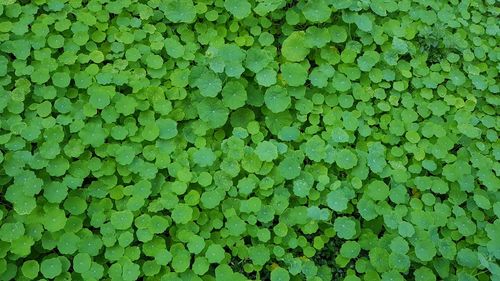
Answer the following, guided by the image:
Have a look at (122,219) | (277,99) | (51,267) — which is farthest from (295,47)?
(51,267)

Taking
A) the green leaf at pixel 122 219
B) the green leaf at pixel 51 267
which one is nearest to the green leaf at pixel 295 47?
the green leaf at pixel 122 219

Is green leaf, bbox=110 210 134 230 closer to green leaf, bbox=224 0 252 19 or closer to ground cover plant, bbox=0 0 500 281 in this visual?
ground cover plant, bbox=0 0 500 281

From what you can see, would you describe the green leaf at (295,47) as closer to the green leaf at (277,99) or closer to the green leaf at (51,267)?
the green leaf at (277,99)

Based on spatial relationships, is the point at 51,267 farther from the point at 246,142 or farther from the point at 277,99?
the point at 277,99

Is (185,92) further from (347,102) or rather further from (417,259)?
(417,259)

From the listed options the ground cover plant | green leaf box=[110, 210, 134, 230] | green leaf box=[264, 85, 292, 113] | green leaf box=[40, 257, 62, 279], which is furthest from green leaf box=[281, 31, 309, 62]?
green leaf box=[40, 257, 62, 279]

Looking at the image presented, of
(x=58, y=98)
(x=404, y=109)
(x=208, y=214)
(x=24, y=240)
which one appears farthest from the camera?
(x=404, y=109)

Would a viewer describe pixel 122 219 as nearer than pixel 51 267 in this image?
No

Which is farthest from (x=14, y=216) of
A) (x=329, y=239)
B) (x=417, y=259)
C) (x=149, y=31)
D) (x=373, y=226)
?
(x=417, y=259)
